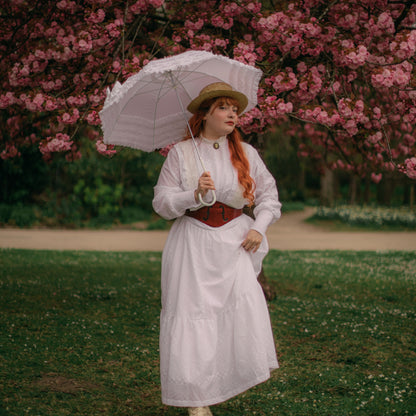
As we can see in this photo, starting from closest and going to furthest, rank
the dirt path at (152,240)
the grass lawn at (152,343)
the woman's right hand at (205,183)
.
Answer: the woman's right hand at (205,183), the grass lawn at (152,343), the dirt path at (152,240)

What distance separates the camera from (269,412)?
12.4 ft

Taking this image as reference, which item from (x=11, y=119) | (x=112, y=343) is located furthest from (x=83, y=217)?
(x=112, y=343)

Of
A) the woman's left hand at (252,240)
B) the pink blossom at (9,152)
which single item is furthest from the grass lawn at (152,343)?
the pink blossom at (9,152)

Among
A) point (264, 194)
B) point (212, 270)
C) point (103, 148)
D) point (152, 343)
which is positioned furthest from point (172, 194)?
point (152, 343)

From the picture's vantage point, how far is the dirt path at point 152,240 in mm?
12570

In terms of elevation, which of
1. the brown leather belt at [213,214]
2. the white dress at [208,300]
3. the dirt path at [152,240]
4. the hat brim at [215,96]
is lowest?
the dirt path at [152,240]

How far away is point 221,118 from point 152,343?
8.88ft

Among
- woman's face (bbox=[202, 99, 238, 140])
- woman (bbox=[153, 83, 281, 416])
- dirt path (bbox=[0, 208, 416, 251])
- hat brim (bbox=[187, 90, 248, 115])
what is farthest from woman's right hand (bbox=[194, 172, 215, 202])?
dirt path (bbox=[0, 208, 416, 251])

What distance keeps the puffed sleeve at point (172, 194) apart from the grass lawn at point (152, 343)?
4.39ft

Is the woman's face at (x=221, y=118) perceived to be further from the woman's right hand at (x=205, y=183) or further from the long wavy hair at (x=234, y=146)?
the woman's right hand at (x=205, y=183)

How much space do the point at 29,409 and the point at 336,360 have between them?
248 centimetres

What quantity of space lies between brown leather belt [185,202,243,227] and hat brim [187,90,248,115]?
59 centimetres

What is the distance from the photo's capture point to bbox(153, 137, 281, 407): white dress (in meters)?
3.17

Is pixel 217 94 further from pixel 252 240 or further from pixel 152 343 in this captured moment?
pixel 152 343
